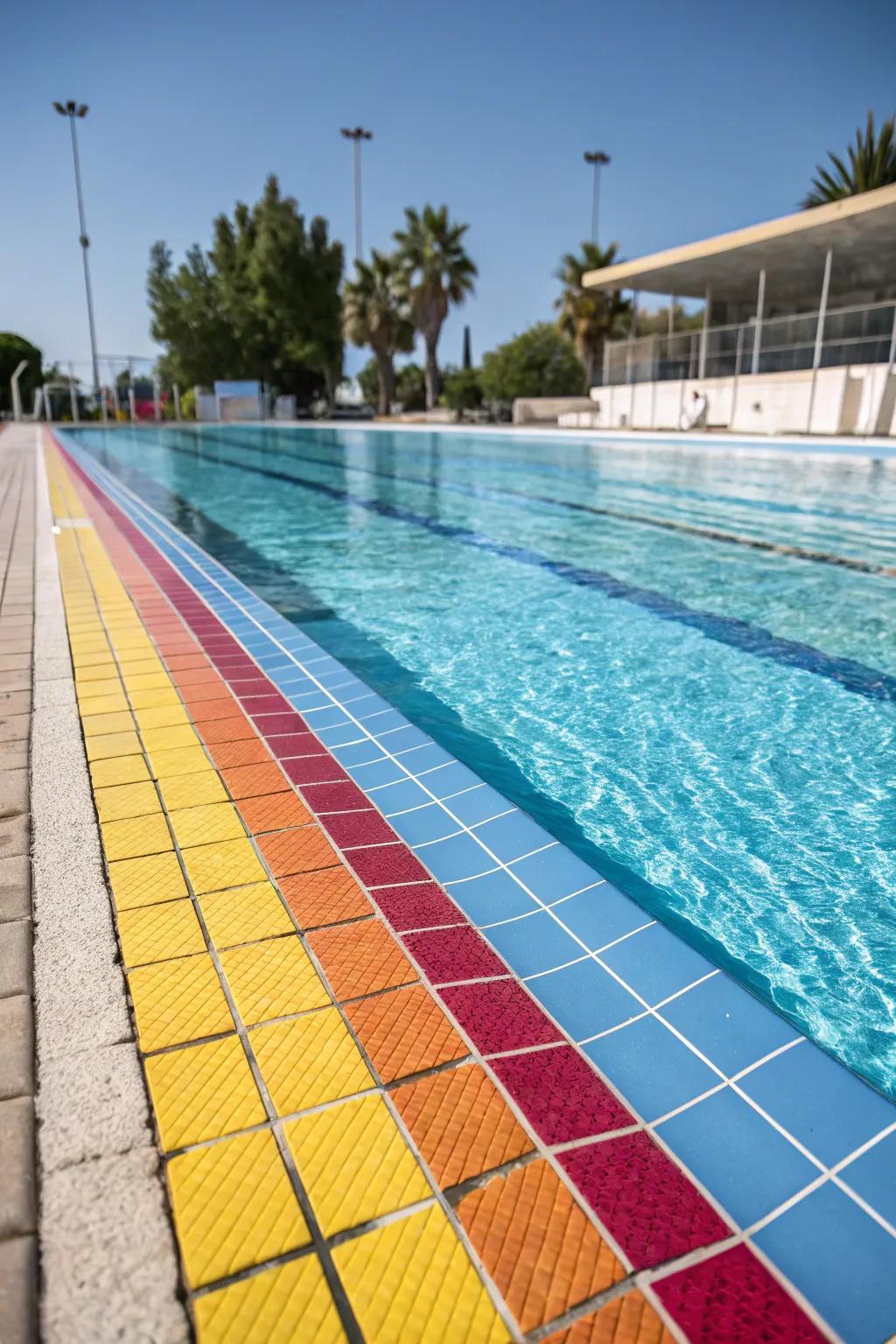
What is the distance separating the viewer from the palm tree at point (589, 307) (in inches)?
1236

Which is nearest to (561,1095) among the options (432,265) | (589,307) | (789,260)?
(789,260)

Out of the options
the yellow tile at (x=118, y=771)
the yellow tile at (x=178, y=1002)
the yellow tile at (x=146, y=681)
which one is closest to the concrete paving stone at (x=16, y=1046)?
the yellow tile at (x=178, y=1002)

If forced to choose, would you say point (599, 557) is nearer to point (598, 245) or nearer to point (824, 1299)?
point (824, 1299)

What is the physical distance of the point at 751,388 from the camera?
20.3m

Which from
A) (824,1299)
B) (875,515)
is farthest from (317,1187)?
(875,515)

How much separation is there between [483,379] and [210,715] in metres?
39.6

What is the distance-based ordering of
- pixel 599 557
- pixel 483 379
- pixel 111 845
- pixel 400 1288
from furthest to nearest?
pixel 483 379, pixel 599 557, pixel 111 845, pixel 400 1288

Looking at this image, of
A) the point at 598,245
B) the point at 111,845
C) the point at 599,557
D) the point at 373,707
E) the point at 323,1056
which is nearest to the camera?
the point at 323,1056

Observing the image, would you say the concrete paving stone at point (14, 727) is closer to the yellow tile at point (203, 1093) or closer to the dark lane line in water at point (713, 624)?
the yellow tile at point (203, 1093)

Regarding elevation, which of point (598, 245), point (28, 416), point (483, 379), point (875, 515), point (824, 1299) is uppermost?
point (598, 245)

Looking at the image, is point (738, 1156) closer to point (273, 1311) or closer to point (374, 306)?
point (273, 1311)

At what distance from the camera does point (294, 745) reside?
9.50ft

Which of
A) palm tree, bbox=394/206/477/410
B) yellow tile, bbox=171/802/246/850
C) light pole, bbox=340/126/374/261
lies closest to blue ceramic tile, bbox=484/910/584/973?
yellow tile, bbox=171/802/246/850

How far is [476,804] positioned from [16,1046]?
1464 millimetres
